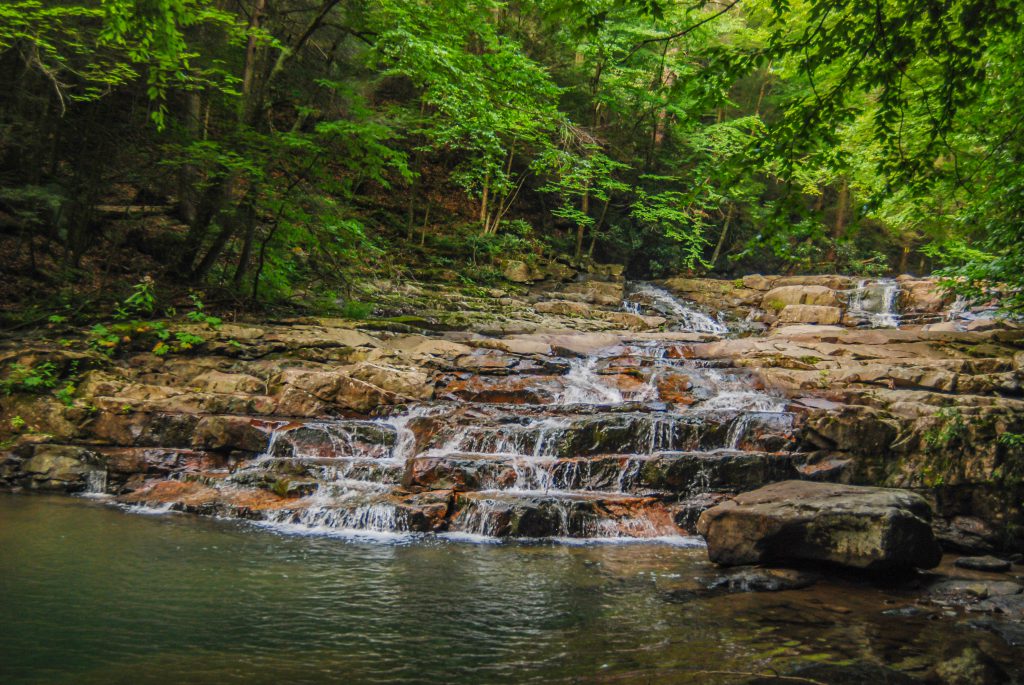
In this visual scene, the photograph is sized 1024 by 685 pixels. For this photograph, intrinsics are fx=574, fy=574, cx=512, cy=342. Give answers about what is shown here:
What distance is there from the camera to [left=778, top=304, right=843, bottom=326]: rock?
18.3 meters

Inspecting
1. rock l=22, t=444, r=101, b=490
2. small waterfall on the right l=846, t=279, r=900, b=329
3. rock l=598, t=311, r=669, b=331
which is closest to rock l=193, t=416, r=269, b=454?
rock l=22, t=444, r=101, b=490

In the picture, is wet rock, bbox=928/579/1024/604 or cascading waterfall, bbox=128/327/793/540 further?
cascading waterfall, bbox=128/327/793/540

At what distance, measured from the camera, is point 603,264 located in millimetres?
24109

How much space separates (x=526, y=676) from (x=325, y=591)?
82.8 inches

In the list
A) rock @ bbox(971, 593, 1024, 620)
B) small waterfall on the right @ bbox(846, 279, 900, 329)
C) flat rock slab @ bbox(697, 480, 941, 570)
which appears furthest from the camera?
small waterfall on the right @ bbox(846, 279, 900, 329)

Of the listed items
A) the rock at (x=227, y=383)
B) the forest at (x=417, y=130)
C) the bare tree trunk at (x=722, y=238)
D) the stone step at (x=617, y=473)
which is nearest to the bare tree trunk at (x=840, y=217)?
the bare tree trunk at (x=722, y=238)

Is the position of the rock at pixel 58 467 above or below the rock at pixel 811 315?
below

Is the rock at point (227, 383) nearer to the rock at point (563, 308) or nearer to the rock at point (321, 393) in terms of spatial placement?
the rock at point (321, 393)

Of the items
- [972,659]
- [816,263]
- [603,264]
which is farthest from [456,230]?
[972,659]

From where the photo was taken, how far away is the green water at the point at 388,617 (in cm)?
333

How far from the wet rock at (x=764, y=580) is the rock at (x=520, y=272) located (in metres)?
15.5

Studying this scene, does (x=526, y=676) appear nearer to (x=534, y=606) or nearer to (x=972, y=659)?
(x=534, y=606)

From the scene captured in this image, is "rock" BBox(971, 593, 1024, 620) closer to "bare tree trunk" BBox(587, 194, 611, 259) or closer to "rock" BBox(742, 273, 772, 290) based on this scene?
"rock" BBox(742, 273, 772, 290)

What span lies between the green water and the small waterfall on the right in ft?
50.4
